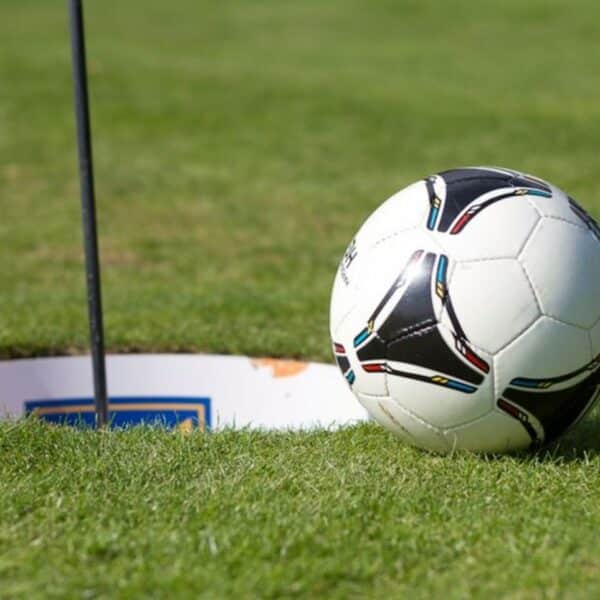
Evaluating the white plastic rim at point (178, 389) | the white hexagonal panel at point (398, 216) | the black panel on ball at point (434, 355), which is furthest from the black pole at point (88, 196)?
the black panel on ball at point (434, 355)

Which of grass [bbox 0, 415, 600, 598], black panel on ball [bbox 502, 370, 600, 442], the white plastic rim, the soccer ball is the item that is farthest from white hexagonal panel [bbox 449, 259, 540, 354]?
the white plastic rim

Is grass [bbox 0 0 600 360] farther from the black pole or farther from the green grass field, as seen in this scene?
the black pole

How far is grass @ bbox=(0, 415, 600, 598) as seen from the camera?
122 inches

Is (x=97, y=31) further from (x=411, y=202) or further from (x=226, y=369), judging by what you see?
(x=411, y=202)

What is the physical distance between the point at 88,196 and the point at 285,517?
7.02 ft

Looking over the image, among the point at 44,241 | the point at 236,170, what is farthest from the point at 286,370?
the point at 236,170

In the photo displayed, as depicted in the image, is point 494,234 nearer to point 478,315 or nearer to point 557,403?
point 478,315

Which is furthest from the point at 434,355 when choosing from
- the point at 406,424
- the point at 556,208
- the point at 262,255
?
the point at 262,255

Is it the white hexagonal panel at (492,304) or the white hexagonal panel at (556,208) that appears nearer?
the white hexagonal panel at (492,304)

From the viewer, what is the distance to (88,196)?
5.00m

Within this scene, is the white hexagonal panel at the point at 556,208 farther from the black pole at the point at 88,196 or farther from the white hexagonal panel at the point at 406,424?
the black pole at the point at 88,196

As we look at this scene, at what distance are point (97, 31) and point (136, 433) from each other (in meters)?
19.1

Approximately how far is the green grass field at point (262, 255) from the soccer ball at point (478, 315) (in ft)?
0.75

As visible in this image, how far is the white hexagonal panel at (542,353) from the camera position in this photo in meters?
3.84
